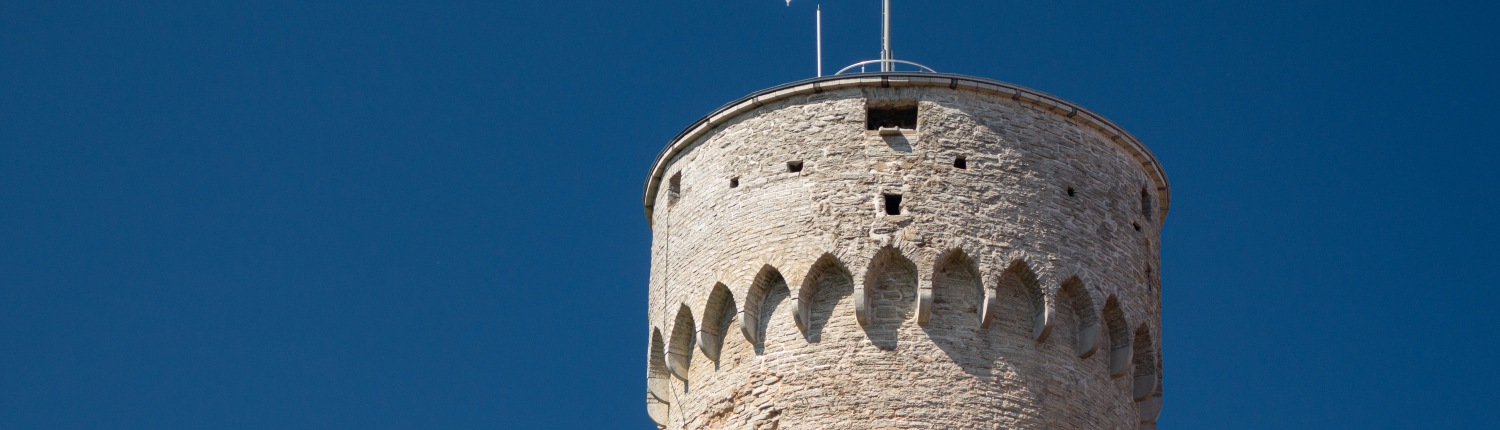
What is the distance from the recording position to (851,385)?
32062 millimetres

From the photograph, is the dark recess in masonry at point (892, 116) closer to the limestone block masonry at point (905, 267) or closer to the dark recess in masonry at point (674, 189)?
the limestone block masonry at point (905, 267)

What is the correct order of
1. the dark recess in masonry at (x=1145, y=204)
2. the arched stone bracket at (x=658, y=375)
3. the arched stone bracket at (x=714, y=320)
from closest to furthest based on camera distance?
the arched stone bracket at (x=714, y=320) < the arched stone bracket at (x=658, y=375) < the dark recess in masonry at (x=1145, y=204)

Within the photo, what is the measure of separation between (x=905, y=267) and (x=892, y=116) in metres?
2.06

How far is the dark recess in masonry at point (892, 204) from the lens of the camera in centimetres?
3294

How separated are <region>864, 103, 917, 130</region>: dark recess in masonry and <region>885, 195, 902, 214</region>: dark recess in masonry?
3.63 ft

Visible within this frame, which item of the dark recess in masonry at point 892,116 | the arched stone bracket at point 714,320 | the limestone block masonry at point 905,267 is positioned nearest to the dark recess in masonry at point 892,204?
the limestone block masonry at point 905,267

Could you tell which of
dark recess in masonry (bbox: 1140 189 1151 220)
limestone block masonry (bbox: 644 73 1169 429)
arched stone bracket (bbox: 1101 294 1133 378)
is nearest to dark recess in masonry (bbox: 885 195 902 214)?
limestone block masonry (bbox: 644 73 1169 429)

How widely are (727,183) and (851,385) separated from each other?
2.98 meters

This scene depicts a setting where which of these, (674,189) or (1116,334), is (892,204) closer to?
(1116,334)

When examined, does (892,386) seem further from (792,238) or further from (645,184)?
(645,184)

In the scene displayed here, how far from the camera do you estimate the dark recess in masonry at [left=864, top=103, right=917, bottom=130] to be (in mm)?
33906

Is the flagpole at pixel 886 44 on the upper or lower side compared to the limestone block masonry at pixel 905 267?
upper

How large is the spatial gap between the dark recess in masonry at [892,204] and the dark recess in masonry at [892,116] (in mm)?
1105

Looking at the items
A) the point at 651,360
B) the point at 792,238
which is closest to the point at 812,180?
the point at 792,238
